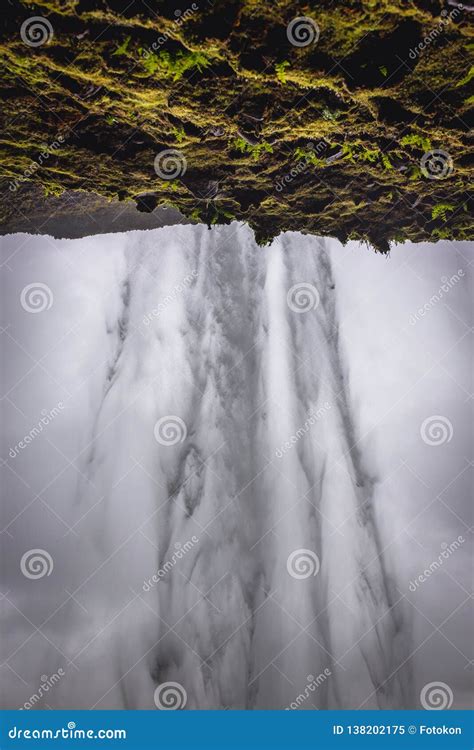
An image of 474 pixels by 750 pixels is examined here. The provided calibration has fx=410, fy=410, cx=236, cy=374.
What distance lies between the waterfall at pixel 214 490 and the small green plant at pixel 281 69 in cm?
901

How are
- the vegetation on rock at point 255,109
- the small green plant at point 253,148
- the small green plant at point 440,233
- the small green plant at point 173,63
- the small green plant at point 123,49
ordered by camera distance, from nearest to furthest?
the vegetation on rock at point 255,109 → the small green plant at point 123,49 → the small green plant at point 173,63 → the small green plant at point 253,148 → the small green plant at point 440,233

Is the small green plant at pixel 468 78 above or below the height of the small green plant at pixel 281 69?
above

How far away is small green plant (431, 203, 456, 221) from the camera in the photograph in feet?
12.9

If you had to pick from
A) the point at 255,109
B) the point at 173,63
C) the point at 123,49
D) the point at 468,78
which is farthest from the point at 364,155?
the point at 123,49

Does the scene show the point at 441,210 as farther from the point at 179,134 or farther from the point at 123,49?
the point at 123,49

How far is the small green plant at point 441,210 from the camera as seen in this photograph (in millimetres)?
3939

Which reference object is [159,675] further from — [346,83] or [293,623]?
[346,83]

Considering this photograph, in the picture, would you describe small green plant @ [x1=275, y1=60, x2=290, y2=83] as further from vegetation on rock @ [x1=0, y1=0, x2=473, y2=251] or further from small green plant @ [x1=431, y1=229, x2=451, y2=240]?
small green plant @ [x1=431, y1=229, x2=451, y2=240]

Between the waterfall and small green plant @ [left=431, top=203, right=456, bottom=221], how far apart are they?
737 cm

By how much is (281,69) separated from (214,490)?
1008 cm

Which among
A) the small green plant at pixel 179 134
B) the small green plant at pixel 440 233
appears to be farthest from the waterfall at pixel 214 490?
the small green plant at pixel 179 134

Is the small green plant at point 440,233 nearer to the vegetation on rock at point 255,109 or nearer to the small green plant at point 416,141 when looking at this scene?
the vegetation on rock at point 255,109

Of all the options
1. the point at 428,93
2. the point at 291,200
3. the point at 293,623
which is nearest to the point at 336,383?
the point at 293,623

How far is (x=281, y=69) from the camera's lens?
8.55 feet
